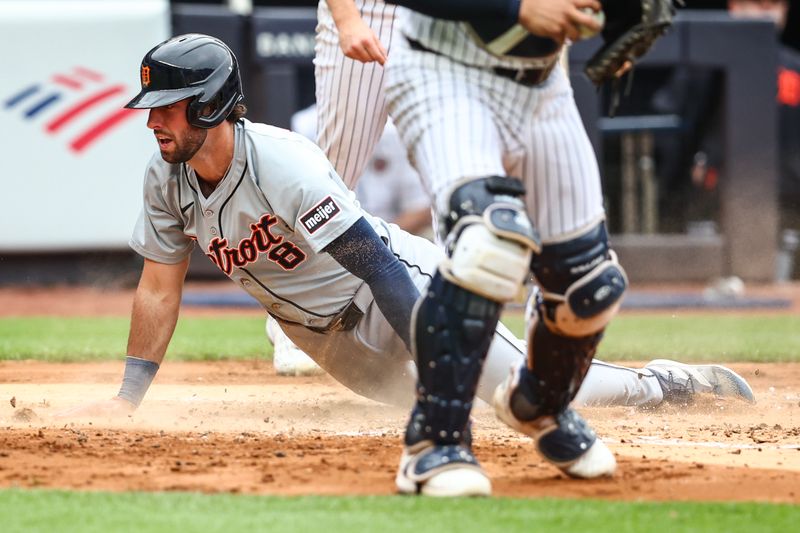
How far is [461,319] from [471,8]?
27.4 inches

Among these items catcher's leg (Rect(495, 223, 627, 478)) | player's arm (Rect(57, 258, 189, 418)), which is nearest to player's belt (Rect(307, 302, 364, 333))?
player's arm (Rect(57, 258, 189, 418))

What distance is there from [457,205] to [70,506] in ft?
3.53

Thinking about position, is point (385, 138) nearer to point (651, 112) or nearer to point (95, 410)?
point (651, 112)

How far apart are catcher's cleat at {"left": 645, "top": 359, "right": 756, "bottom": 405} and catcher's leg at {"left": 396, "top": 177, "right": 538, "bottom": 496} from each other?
180 centimetres

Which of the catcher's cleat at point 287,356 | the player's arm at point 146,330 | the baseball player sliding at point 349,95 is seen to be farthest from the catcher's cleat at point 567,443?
the catcher's cleat at point 287,356

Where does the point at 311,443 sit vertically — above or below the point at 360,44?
below

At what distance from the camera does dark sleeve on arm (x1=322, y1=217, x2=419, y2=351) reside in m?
3.71

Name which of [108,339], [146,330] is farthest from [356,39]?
[108,339]

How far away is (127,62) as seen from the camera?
1072 cm

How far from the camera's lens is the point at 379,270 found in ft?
12.3

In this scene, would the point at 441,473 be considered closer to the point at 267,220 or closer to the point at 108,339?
the point at 267,220

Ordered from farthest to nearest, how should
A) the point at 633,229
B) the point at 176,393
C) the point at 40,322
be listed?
the point at 633,229, the point at 40,322, the point at 176,393

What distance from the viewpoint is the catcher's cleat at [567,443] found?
3.26 metres

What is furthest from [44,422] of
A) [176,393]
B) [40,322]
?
[40,322]
